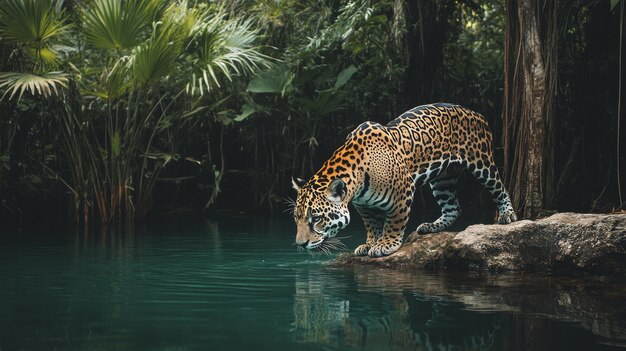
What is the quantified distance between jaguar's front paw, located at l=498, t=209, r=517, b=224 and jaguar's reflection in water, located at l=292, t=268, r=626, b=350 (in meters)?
1.44

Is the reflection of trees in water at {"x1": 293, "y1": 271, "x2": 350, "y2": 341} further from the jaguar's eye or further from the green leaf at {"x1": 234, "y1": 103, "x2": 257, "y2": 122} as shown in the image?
the green leaf at {"x1": 234, "y1": 103, "x2": 257, "y2": 122}

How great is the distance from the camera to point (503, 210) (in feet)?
29.8

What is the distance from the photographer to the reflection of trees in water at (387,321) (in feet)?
15.8

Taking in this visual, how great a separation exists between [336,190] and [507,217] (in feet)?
6.65

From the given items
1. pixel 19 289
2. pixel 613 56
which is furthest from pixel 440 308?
pixel 613 56

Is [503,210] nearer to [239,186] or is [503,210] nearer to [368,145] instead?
→ [368,145]

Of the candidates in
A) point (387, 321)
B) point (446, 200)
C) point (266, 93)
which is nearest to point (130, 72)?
point (266, 93)

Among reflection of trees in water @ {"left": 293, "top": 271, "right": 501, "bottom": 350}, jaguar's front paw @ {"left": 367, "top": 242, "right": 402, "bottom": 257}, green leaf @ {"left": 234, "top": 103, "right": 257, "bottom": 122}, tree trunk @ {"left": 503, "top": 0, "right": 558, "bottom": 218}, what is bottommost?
reflection of trees in water @ {"left": 293, "top": 271, "right": 501, "bottom": 350}

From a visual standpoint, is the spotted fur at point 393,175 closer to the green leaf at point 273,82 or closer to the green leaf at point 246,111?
the green leaf at point 246,111

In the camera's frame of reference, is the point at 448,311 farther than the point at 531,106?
No

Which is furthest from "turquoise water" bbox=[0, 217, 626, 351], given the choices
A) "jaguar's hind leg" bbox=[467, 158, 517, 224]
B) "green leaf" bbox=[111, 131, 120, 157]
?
"green leaf" bbox=[111, 131, 120, 157]

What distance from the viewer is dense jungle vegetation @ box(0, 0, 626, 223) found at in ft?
33.6

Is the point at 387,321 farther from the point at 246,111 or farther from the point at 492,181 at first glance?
the point at 246,111

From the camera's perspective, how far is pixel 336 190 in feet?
25.8
